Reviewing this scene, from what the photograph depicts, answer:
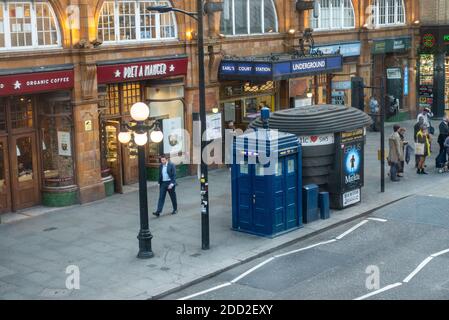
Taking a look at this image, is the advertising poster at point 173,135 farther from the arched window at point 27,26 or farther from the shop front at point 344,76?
the shop front at point 344,76

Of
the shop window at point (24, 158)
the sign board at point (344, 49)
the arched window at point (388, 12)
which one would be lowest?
the shop window at point (24, 158)

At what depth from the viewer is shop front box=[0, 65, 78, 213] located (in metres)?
21.5

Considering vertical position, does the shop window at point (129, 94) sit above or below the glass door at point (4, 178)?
above

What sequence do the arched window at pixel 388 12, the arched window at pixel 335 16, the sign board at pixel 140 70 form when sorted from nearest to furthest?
the sign board at pixel 140 70 < the arched window at pixel 335 16 < the arched window at pixel 388 12

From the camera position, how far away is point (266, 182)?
18391 mm

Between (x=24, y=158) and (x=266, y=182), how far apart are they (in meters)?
7.99

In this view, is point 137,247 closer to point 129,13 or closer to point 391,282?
point 391,282

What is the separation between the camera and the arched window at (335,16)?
33.4m

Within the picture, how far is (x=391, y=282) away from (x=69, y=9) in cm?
1250

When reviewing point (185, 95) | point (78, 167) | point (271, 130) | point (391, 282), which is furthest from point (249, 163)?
point (185, 95)

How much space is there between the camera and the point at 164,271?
16.1 meters

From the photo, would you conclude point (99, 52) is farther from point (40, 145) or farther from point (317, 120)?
point (317, 120)

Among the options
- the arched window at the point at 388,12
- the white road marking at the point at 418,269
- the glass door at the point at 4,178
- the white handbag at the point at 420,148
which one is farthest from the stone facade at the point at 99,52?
the white road marking at the point at 418,269

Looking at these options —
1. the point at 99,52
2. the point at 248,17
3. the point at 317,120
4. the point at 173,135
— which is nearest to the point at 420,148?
the point at 317,120
